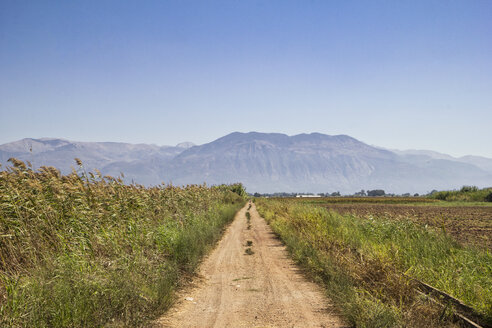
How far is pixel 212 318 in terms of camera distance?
748 centimetres

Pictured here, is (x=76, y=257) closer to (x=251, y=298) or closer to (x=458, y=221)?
(x=251, y=298)

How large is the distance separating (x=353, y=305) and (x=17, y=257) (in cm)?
691

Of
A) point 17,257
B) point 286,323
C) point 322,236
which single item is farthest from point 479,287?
point 17,257

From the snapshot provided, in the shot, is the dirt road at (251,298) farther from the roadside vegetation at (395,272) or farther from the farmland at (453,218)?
the farmland at (453,218)

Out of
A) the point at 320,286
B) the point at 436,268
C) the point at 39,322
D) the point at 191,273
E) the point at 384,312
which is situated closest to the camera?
the point at 39,322

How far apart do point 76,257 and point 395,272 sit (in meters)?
7.19

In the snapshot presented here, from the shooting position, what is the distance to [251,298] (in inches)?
355

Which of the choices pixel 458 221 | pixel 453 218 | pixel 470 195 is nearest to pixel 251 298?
pixel 458 221

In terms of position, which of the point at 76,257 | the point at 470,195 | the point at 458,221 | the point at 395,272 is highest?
the point at 470,195

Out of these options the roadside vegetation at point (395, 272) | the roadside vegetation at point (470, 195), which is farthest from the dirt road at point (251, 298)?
the roadside vegetation at point (470, 195)

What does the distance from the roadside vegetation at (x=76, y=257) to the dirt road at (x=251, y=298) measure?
0.64 metres

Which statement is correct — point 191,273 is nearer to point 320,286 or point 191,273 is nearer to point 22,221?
point 320,286

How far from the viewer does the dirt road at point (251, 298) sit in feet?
24.0

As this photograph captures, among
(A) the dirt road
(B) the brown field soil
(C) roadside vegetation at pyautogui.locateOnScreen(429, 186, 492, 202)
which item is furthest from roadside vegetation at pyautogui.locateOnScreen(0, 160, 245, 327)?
(C) roadside vegetation at pyautogui.locateOnScreen(429, 186, 492, 202)
